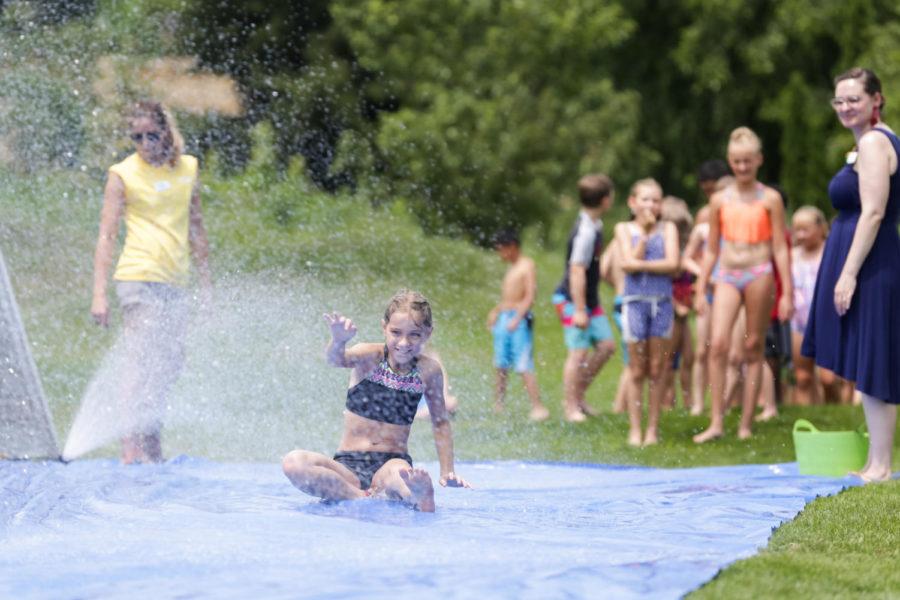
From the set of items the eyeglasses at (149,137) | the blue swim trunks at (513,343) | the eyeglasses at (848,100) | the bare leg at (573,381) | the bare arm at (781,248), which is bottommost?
the bare leg at (573,381)

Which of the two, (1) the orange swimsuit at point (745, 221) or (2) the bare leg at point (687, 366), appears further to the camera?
(2) the bare leg at point (687, 366)

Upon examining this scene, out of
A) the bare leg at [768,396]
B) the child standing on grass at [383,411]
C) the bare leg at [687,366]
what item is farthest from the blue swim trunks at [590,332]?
the child standing on grass at [383,411]

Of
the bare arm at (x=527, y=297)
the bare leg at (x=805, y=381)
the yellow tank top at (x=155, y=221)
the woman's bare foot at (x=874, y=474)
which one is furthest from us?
the bare leg at (x=805, y=381)

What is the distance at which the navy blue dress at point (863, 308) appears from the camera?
7223mm

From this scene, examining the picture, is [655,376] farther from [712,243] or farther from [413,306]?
[413,306]

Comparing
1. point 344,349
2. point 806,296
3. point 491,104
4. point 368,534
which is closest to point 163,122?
point 344,349

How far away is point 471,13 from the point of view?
73.6 ft

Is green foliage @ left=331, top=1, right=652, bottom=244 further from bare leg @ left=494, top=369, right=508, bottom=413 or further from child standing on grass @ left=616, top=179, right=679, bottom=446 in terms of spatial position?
child standing on grass @ left=616, top=179, right=679, bottom=446

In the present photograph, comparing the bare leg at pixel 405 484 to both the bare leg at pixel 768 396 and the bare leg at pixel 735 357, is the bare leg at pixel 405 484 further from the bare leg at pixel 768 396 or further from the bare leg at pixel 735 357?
the bare leg at pixel 768 396

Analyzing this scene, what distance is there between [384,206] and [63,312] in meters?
7.52

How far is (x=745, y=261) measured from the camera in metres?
9.12

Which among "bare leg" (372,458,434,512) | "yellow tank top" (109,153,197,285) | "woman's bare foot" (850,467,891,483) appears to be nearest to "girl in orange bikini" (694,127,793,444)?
"woman's bare foot" (850,467,891,483)

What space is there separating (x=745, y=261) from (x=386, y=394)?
3577 millimetres

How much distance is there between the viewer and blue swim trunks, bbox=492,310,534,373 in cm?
1123
